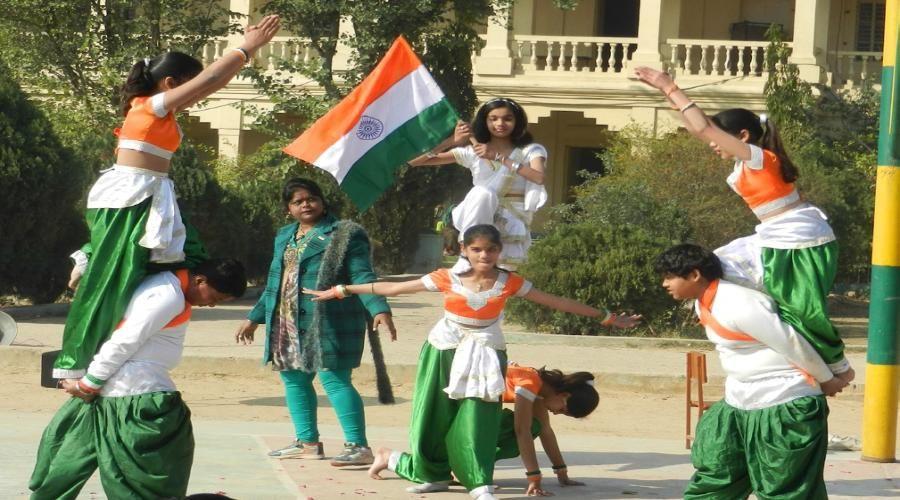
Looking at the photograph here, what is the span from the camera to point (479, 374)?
6.99 metres

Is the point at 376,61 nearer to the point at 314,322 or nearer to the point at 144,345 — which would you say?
the point at 314,322

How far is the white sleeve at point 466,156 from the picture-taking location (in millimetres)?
7598

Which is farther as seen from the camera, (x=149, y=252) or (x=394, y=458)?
(x=394, y=458)

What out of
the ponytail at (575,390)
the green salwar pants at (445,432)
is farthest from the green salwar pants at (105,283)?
the ponytail at (575,390)

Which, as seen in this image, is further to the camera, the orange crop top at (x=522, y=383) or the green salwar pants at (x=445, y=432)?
the orange crop top at (x=522, y=383)

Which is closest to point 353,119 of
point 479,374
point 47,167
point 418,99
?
point 418,99

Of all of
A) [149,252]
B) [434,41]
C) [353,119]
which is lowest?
[149,252]

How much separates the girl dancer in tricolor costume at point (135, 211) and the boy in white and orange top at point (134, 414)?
74 millimetres

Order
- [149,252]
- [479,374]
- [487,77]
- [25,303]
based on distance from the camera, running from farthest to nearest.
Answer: [487,77]
[25,303]
[479,374]
[149,252]

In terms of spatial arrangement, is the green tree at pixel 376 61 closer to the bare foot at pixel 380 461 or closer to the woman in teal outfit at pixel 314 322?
the woman in teal outfit at pixel 314 322

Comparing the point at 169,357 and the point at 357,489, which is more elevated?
the point at 169,357

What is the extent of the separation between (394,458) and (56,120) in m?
13.9

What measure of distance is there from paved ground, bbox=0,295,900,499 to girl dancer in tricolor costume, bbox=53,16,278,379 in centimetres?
158

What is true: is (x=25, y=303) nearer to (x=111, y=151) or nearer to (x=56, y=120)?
(x=111, y=151)
